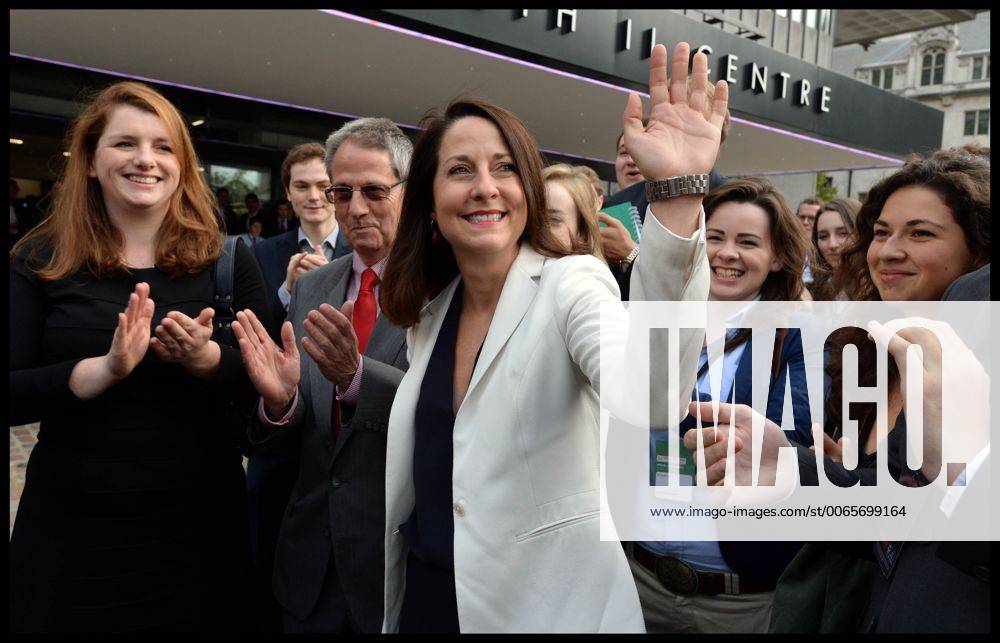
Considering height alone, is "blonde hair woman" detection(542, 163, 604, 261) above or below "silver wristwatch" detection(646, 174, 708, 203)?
above

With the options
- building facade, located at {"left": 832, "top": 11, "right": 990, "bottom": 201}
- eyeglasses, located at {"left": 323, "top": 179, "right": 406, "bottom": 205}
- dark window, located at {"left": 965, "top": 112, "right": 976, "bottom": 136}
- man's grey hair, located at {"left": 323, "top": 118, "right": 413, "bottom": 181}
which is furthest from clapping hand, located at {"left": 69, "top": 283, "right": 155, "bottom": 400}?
dark window, located at {"left": 965, "top": 112, "right": 976, "bottom": 136}

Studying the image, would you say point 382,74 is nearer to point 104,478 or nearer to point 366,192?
point 366,192

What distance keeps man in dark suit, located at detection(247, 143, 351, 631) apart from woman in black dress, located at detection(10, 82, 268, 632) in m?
0.25

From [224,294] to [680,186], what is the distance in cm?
174

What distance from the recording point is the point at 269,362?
2355 mm

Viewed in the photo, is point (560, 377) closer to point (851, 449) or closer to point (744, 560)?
point (851, 449)

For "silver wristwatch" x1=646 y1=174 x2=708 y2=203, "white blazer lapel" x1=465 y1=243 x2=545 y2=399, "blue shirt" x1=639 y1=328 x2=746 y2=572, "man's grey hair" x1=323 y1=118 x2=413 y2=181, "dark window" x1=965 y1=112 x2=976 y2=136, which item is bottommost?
"blue shirt" x1=639 y1=328 x2=746 y2=572

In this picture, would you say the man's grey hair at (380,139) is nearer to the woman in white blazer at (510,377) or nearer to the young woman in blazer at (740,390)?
the woman in white blazer at (510,377)

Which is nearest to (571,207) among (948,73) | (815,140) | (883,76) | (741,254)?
(741,254)

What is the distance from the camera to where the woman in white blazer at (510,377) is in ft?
4.49

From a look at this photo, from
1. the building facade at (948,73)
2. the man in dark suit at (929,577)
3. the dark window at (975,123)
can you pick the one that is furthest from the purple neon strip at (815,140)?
the dark window at (975,123)

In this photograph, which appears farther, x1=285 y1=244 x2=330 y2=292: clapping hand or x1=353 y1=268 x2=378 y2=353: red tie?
x1=285 y1=244 x2=330 y2=292: clapping hand

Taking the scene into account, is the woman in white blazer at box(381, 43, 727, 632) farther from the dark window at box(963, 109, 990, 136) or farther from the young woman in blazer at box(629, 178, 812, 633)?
the dark window at box(963, 109, 990, 136)

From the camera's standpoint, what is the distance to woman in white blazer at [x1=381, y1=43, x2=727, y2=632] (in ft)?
4.49
